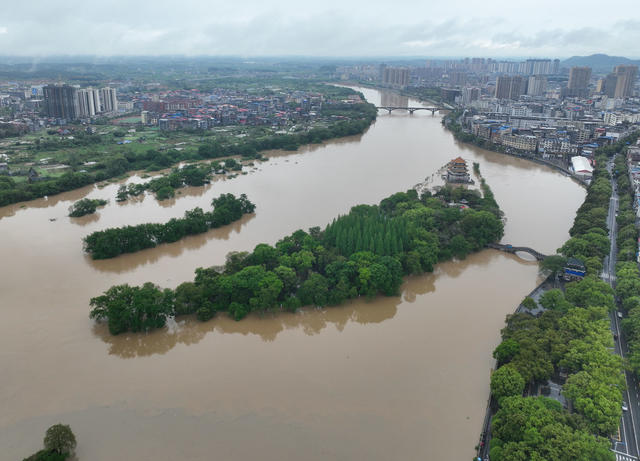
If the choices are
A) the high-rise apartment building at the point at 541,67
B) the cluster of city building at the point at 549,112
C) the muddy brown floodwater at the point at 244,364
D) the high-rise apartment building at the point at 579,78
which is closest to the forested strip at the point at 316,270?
the muddy brown floodwater at the point at 244,364

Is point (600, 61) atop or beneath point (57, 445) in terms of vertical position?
atop

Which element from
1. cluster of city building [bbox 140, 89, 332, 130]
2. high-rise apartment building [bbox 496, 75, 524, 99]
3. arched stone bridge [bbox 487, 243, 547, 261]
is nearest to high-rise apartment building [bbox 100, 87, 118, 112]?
cluster of city building [bbox 140, 89, 332, 130]

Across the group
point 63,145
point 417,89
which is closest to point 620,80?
point 417,89

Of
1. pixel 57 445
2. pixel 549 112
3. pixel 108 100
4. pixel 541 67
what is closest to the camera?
pixel 57 445

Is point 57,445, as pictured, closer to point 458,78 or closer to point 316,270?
point 316,270

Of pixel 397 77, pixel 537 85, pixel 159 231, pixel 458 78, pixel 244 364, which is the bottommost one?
pixel 244 364

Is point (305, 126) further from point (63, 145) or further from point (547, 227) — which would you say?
point (547, 227)

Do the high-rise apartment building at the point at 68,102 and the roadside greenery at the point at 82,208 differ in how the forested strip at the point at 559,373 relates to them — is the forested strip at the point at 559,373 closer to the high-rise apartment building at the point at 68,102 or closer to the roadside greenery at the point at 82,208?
the roadside greenery at the point at 82,208

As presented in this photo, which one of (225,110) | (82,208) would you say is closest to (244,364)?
(82,208)
